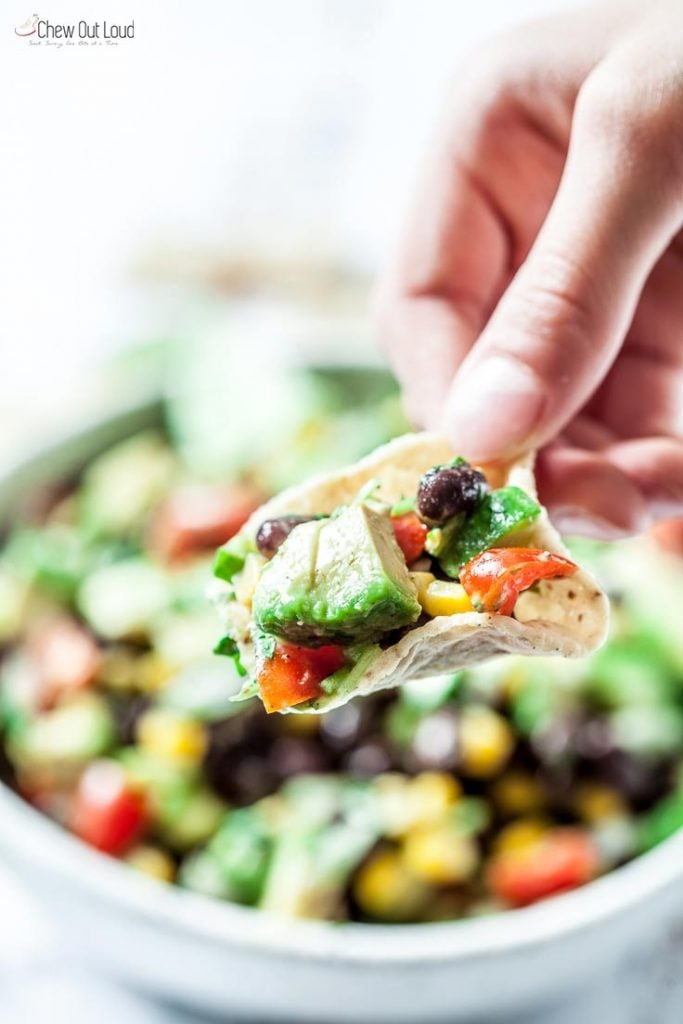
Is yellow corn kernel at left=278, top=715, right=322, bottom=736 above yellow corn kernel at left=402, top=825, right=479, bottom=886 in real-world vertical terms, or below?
above

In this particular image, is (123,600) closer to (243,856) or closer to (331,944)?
(243,856)

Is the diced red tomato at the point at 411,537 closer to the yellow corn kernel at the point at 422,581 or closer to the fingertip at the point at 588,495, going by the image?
the yellow corn kernel at the point at 422,581

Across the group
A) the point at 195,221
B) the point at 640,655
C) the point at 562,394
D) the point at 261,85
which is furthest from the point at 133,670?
the point at 261,85

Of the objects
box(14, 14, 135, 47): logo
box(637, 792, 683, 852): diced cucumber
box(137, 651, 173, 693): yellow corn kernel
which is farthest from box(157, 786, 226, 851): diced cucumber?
box(14, 14, 135, 47): logo

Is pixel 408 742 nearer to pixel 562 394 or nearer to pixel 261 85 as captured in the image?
pixel 562 394

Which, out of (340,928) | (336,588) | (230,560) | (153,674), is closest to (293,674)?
(336,588)

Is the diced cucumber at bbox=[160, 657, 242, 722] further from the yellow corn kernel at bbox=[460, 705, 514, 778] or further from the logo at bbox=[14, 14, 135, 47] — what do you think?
the logo at bbox=[14, 14, 135, 47]
